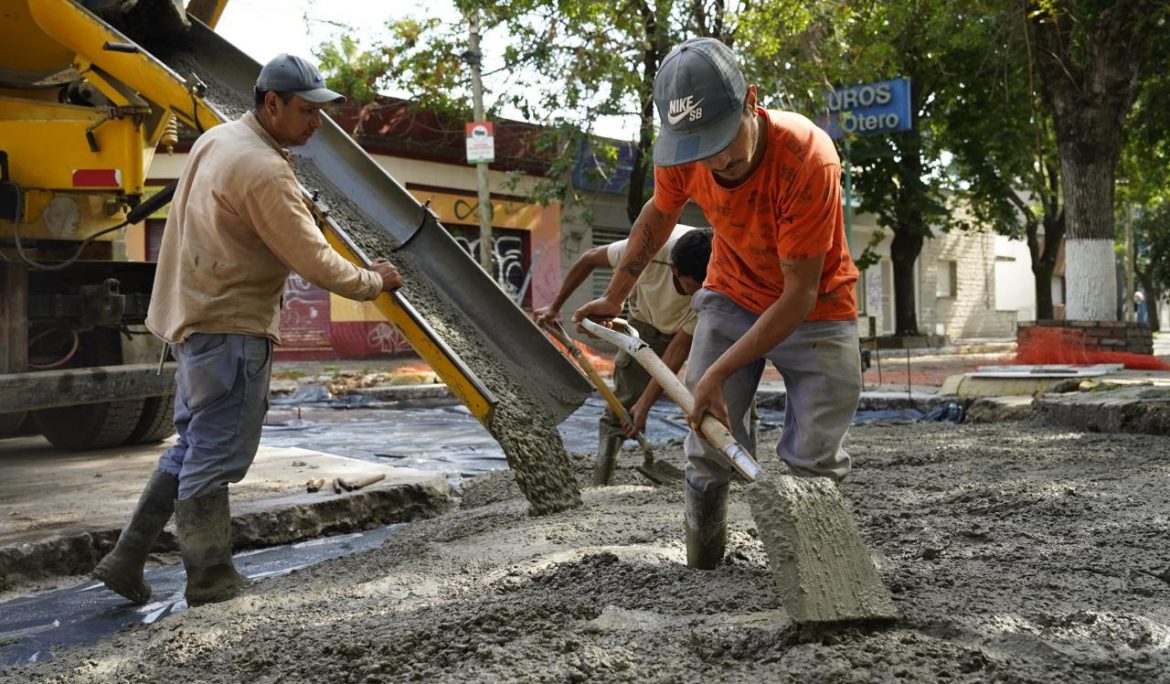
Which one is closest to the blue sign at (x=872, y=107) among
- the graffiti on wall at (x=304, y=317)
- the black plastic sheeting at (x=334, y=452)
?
the black plastic sheeting at (x=334, y=452)

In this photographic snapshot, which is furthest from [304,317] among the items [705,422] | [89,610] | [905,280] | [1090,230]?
[705,422]

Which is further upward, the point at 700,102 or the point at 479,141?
the point at 479,141

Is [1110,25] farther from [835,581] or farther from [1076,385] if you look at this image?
[835,581]

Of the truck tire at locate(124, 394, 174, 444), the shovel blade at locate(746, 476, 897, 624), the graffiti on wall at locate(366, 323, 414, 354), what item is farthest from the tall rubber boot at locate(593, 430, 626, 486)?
the graffiti on wall at locate(366, 323, 414, 354)

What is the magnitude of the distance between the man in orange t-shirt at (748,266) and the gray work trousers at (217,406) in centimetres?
115

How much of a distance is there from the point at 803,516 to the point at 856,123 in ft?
41.4

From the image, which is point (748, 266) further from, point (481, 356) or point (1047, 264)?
point (1047, 264)

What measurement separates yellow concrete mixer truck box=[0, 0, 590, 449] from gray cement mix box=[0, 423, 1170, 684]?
0.93m

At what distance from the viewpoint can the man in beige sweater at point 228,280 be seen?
333 cm

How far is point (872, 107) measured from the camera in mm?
14375

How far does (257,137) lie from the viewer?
3.39 meters

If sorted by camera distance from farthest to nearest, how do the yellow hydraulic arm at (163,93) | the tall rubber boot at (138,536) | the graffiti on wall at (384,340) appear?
the graffiti on wall at (384,340) < the yellow hydraulic arm at (163,93) < the tall rubber boot at (138,536)

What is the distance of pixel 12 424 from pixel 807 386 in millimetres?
6040

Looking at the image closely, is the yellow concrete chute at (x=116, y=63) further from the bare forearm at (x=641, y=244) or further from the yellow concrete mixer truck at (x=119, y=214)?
the bare forearm at (x=641, y=244)
